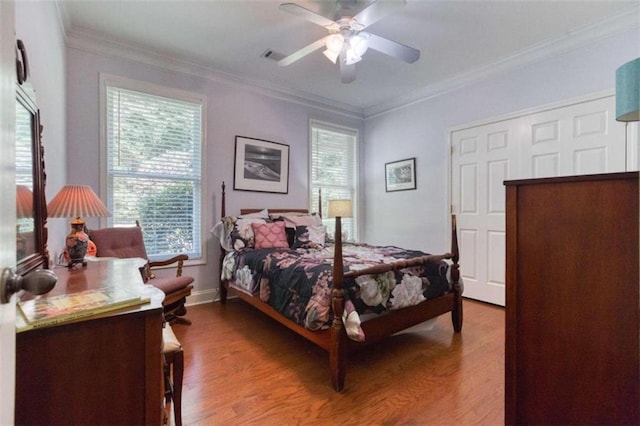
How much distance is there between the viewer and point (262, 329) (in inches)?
109

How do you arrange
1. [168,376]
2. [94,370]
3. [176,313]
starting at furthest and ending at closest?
[176,313], [168,376], [94,370]

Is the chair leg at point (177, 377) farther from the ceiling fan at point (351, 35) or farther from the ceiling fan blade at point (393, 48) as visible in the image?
the ceiling fan blade at point (393, 48)

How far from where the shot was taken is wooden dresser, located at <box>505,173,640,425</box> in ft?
3.06

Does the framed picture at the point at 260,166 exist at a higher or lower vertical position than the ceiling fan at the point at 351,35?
lower

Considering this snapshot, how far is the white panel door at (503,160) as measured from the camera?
2.68 meters

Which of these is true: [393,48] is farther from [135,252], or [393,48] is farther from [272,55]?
[135,252]

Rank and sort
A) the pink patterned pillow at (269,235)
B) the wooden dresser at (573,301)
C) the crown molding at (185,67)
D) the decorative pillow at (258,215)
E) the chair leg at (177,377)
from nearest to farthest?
the wooden dresser at (573,301)
the chair leg at (177,377)
the crown molding at (185,67)
the pink patterned pillow at (269,235)
the decorative pillow at (258,215)

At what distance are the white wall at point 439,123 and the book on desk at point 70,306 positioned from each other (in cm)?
361

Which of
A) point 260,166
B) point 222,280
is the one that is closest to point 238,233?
point 222,280

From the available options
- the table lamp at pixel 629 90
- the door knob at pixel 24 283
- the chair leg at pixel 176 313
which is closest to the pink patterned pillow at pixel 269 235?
the chair leg at pixel 176 313

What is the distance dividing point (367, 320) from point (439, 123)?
290cm

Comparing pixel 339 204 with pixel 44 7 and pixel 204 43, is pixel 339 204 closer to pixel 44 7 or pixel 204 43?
pixel 204 43

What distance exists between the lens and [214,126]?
11.6ft

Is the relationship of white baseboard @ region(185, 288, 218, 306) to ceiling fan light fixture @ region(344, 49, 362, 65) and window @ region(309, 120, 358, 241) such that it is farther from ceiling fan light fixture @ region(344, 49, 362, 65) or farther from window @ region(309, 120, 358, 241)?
ceiling fan light fixture @ region(344, 49, 362, 65)
